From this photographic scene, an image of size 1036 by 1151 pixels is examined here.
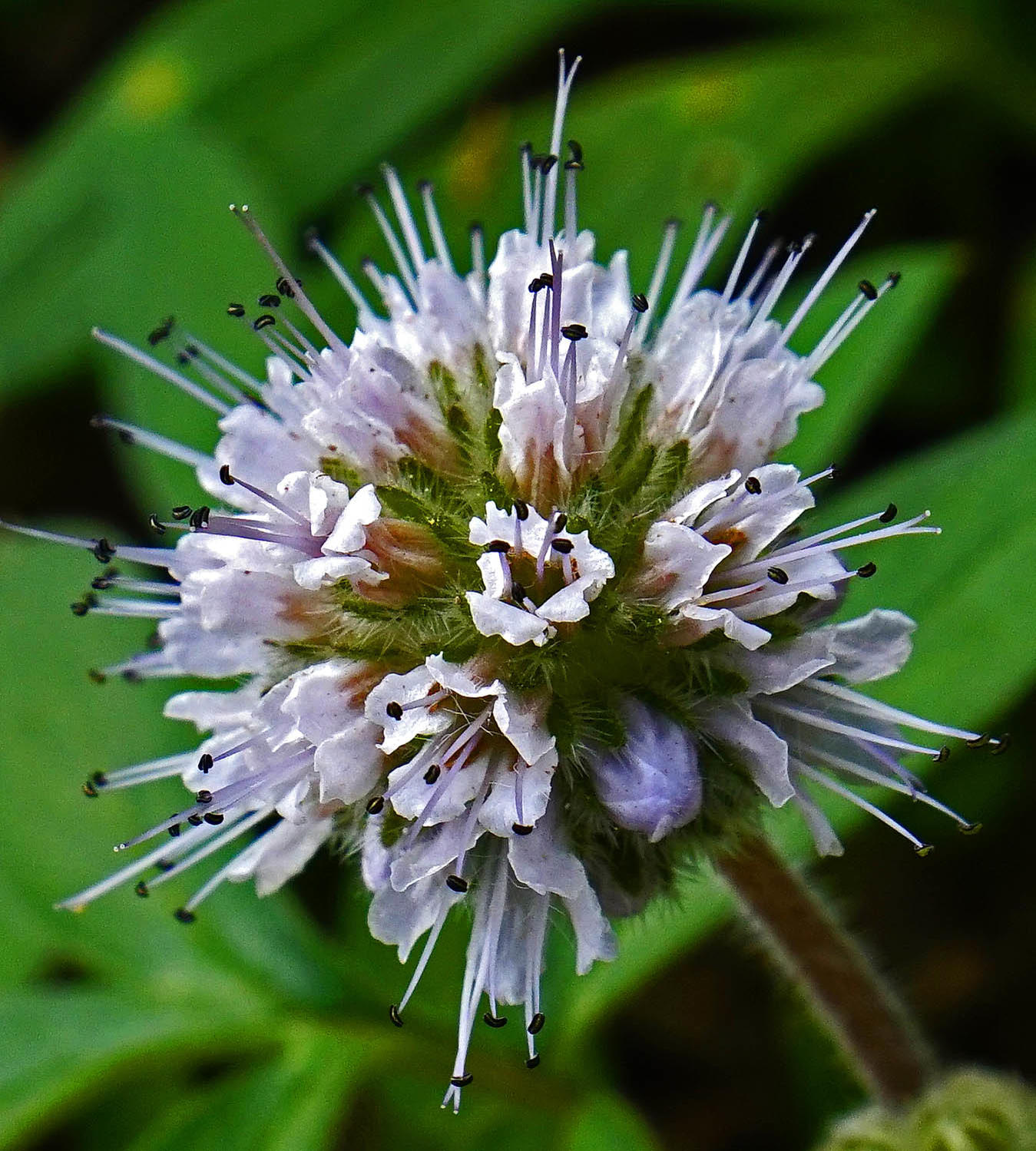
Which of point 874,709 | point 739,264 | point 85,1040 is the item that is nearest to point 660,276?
point 739,264

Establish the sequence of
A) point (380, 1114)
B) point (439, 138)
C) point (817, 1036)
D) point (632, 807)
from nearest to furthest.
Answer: point (632, 807) < point (817, 1036) < point (380, 1114) < point (439, 138)

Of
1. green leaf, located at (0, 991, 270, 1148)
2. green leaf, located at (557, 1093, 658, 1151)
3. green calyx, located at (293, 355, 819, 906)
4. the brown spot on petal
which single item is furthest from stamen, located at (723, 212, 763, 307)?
green leaf, located at (0, 991, 270, 1148)

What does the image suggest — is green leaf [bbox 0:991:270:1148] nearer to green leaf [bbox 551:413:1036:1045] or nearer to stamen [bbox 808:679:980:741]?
green leaf [bbox 551:413:1036:1045]

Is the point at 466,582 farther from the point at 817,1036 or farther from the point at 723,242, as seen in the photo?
the point at 723,242

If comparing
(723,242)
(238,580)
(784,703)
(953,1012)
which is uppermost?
(723,242)

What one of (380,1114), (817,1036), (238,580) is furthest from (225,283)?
(817,1036)

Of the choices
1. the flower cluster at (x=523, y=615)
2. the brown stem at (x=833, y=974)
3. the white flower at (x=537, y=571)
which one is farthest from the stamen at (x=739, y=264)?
the brown stem at (x=833, y=974)

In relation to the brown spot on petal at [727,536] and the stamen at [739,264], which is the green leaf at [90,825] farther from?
the stamen at [739,264]

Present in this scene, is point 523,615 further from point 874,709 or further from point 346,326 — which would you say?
point 346,326
